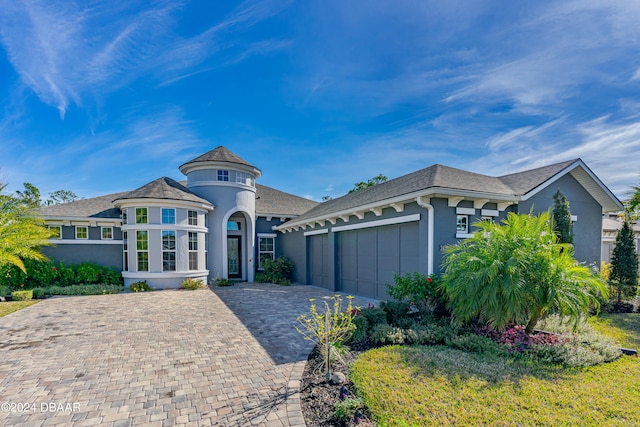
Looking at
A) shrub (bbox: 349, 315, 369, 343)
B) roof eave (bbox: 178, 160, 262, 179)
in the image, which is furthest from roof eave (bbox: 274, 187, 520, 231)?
roof eave (bbox: 178, 160, 262, 179)

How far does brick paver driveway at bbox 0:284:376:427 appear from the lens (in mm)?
3641

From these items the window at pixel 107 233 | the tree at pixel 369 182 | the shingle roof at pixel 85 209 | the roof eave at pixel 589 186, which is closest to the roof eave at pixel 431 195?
the roof eave at pixel 589 186

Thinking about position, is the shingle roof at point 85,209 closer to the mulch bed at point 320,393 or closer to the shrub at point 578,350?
the mulch bed at point 320,393

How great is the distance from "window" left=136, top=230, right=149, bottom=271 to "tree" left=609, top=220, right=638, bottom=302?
17618 mm

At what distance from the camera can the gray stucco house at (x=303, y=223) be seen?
28.9 feet

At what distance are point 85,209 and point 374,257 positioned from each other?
14642 millimetres

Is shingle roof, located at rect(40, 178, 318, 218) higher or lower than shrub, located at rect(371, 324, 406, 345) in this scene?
higher

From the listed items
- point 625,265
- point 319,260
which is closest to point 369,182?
point 319,260

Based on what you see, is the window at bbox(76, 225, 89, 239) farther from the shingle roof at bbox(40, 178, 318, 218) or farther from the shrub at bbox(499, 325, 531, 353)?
the shrub at bbox(499, 325, 531, 353)

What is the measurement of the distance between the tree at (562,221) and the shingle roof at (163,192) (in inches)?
561

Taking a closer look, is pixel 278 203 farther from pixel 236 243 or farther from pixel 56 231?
pixel 56 231

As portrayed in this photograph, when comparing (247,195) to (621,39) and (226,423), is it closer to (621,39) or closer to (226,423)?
(226,423)

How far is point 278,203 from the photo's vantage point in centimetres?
1994

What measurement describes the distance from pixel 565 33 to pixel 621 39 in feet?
4.58
